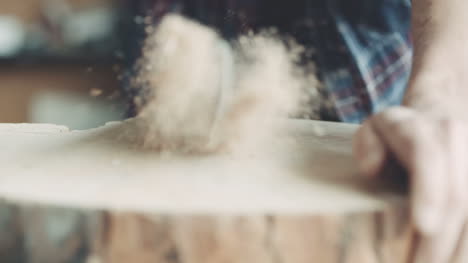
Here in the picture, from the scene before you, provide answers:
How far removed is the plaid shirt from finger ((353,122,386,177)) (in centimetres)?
37

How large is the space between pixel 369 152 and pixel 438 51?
0.18m

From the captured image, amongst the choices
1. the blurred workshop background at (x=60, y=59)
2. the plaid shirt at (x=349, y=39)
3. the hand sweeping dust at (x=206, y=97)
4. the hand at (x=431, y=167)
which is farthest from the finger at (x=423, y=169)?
the blurred workshop background at (x=60, y=59)

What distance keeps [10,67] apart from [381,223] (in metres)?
1.60

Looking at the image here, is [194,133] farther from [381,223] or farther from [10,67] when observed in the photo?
[10,67]

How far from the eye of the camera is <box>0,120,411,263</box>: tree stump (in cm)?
34

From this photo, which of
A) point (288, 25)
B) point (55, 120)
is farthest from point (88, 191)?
point (55, 120)

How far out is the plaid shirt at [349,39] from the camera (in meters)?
0.77

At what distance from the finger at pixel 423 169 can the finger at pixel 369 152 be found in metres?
0.01

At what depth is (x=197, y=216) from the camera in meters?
0.33

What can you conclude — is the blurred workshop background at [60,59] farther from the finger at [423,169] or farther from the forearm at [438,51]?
the finger at [423,169]

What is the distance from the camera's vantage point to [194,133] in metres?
0.48

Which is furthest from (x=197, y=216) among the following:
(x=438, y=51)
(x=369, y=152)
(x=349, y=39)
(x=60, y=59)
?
(x=60, y=59)

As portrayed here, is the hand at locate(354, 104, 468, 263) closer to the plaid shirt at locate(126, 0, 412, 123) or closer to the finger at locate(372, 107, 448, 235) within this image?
the finger at locate(372, 107, 448, 235)

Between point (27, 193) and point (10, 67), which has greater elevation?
point (27, 193)
